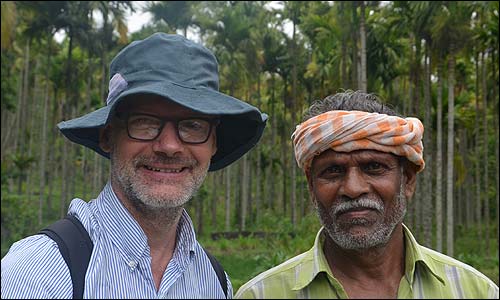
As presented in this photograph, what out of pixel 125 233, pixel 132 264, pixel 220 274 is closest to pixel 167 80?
pixel 125 233

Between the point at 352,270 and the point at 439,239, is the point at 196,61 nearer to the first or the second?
the point at 352,270

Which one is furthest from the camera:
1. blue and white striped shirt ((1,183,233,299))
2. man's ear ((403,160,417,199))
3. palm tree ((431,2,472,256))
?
palm tree ((431,2,472,256))

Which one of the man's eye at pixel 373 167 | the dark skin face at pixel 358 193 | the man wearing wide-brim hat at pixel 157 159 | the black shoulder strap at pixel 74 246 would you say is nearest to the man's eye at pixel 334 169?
the dark skin face at pixel 358 193

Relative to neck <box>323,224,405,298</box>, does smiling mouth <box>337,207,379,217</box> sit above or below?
above

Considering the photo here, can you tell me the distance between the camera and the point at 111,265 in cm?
235

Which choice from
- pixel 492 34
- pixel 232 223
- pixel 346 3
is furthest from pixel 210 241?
pixel 492 34

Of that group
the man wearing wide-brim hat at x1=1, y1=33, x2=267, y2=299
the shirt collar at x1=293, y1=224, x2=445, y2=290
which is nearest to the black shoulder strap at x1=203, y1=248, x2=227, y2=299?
the man wearing wide-brim hat at x1=1, y1=33, x2=267, y2=299

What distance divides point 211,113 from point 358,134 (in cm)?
64

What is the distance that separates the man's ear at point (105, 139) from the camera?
9.44 feet

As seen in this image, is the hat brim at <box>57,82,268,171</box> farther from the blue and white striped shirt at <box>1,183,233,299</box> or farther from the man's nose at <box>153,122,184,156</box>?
the blue and white striped shirt at <box>1,183,233,299</box>

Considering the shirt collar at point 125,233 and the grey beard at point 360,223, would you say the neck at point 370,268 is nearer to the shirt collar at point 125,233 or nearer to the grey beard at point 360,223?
the grey beard at point 360,223

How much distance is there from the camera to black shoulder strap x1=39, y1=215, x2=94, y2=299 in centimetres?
213

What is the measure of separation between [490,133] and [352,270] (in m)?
36.0

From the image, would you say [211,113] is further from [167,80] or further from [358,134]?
[358,134]
